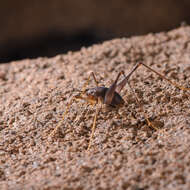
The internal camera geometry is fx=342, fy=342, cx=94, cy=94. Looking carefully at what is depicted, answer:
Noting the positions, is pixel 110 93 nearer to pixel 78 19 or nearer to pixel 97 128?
pixel 97 128

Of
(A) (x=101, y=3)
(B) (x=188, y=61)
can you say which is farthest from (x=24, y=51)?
(B) (x=188, y=61)

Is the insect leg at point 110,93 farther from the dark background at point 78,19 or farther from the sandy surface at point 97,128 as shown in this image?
the dark background at point 78,19

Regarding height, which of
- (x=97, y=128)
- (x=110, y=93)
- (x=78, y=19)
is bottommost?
(x=97, y=128)

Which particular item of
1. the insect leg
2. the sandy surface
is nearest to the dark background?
the sandy surface

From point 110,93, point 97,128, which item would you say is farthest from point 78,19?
point 97,128

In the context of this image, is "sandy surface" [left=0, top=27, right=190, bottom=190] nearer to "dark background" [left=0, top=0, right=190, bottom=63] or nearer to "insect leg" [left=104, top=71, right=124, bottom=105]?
"insect leg" [left=104, top=71, right=124, bottom=105]

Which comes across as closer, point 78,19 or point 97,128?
point 97,128

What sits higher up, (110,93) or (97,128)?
(110,93)
